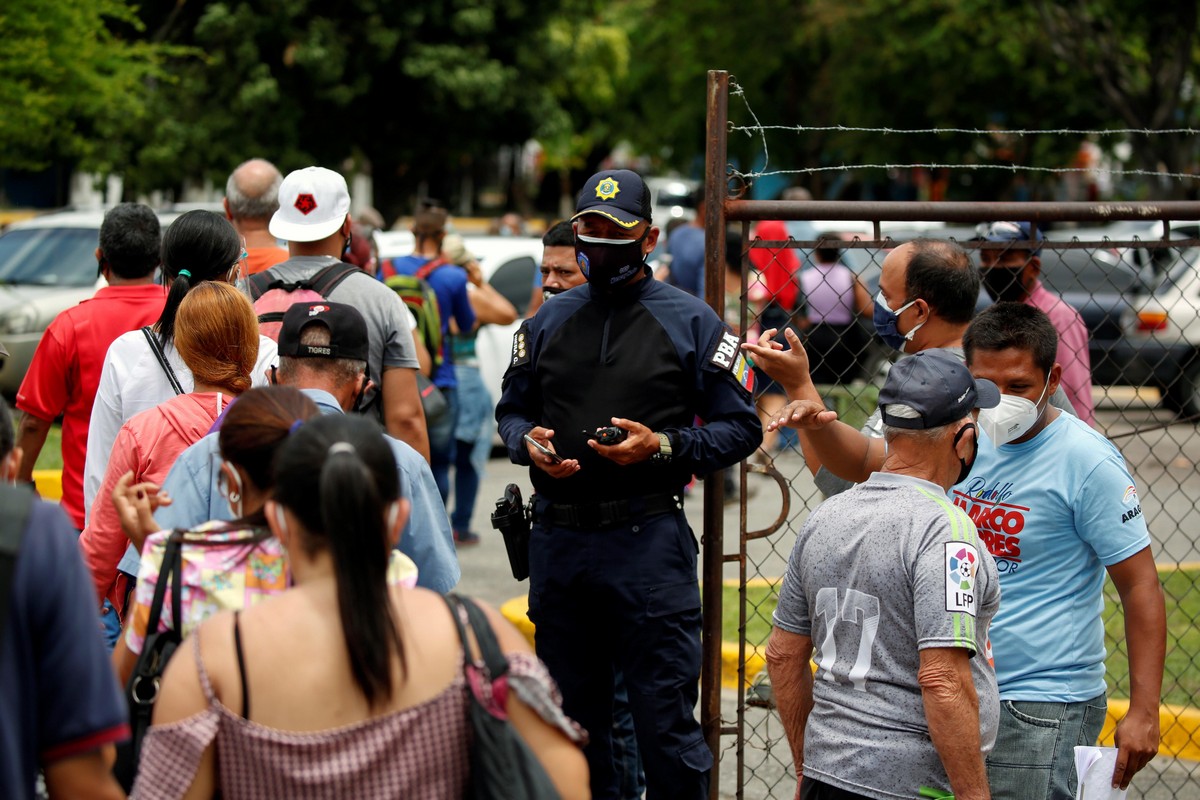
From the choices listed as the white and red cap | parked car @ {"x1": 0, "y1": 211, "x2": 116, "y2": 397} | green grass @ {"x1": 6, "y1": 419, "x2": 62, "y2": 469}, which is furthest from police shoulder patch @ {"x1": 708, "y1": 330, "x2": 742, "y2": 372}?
parked car @ {"x1": 0, "y1": 211, "x2": 116, "y2": 397}

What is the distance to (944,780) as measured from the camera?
9.77 feet

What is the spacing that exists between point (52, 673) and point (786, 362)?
2096 millimetres

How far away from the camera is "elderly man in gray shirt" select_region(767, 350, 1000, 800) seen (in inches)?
114

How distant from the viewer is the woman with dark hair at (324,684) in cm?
224

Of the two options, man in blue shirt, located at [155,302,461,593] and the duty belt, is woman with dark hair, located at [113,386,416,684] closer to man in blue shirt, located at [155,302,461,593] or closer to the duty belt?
man in blue shirt, located at [155,302,461,593]

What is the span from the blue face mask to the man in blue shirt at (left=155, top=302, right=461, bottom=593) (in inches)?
62.0

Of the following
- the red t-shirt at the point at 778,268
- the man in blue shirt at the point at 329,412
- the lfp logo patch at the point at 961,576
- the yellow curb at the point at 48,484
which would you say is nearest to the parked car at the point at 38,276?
the yellow curb at the point at 48,484

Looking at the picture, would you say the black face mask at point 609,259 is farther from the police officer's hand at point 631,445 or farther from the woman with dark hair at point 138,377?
the woman with dark hair at point 138,377

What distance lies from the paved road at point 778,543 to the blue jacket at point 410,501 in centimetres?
152

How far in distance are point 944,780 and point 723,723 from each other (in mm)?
1529

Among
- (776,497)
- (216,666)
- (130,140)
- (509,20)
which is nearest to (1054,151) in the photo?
(509,20)

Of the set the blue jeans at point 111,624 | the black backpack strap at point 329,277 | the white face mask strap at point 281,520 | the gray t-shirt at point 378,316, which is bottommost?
the blue jeans at point 111,624

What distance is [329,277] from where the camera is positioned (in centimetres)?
475

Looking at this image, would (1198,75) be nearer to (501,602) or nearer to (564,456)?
(501,602)
